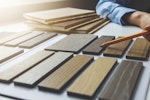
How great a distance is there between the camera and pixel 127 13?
107cm

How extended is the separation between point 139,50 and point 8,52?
384 mm

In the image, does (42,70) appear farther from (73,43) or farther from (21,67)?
(73,43)

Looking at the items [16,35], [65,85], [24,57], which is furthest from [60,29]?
[65,85]

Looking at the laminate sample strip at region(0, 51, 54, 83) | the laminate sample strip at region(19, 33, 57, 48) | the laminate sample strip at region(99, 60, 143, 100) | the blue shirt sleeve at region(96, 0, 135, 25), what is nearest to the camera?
the laminate sample strip at region(99, 60, 143, 100)

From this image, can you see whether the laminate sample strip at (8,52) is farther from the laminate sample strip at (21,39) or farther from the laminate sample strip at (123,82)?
the laminate sample strip at (123,82)

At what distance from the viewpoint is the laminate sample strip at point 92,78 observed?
0.44 metres

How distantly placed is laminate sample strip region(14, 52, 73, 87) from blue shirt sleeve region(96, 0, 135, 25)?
1.63 feet

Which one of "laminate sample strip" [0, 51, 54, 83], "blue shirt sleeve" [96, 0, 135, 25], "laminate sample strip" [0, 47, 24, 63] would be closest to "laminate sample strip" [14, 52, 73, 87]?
"laminate sample strip" [0, 51, 54, 83]

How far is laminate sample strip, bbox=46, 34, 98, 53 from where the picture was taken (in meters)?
0.70

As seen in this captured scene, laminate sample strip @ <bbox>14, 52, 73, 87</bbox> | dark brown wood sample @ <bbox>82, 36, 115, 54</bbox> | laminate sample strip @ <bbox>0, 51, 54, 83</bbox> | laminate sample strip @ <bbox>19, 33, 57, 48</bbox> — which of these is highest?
laminate sample strip @ <bbox>14, 52, 73, 87</bbox>

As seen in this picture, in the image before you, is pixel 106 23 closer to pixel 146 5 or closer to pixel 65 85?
pixel 146 5

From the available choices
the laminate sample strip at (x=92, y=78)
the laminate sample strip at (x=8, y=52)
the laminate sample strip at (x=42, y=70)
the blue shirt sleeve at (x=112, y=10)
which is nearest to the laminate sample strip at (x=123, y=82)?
the laminate sample strip at (x=92, y=78)

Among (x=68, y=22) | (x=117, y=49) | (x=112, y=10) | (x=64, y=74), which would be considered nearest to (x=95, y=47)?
(x=117, y=49)

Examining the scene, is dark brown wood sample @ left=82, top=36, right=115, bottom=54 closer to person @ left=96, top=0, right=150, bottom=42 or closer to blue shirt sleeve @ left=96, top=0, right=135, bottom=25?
person @ left=96, top=0, right=150, bottom=42
